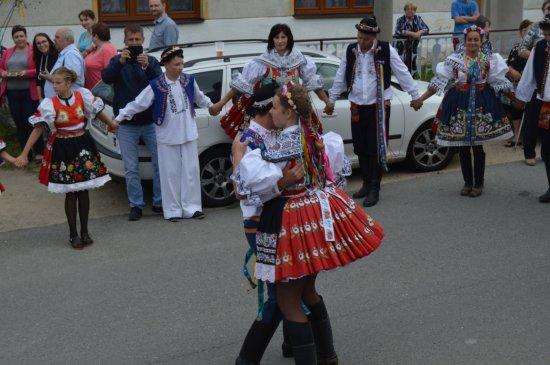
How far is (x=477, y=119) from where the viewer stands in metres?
8.82

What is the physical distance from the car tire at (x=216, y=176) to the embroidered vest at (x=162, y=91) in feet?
2.34

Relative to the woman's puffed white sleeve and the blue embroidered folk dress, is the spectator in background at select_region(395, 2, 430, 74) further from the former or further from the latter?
the woman's puffed white sleeve

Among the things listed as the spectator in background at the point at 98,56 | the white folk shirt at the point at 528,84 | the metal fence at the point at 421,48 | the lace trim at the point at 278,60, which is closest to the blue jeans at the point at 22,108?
the spectator in background at the point at 98,56

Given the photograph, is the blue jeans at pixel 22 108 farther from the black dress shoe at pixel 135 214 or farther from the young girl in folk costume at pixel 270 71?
the young girl in folk costume at pixel 270 71

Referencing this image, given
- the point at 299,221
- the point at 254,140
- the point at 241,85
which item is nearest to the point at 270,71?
the point at 241,85

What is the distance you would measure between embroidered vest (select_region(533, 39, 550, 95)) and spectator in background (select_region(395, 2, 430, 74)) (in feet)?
15.5

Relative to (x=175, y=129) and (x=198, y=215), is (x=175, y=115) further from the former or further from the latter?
(x=198, y=215)

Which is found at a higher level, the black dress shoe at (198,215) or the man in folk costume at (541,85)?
the man in folk costume at (541,85)

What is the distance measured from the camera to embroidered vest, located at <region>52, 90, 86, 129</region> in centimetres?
734

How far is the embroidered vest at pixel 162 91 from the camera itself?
8188 mm

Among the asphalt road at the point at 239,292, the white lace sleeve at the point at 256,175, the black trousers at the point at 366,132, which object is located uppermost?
the white lace sleeve at the point at 256,175

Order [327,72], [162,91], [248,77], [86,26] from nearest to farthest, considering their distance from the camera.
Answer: [162,91] < [248,77] < [327,72] < [86,26]

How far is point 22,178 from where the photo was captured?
33.3 ft

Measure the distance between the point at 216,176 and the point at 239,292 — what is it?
265 centimetres
